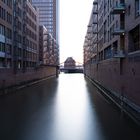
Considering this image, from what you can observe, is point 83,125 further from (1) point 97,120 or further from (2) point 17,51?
(2) point 17,51

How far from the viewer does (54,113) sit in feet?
81.1

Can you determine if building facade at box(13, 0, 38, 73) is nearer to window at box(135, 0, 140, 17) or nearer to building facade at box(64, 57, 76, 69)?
window at box(135, 0, 140, 17)

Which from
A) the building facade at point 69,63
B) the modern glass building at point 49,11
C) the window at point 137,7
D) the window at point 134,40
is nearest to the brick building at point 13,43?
the window at point 134,40

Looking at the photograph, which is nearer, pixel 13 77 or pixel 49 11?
pixel 13 77

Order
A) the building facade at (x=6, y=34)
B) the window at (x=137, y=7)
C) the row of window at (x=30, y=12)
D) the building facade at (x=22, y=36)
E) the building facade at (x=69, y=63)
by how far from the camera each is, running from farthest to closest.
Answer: the building facade at (x=69, y=63) → the row of window at (x=30, y=12) → the building facade at (x=22, y=36) → the building facade at (x=6, y=34) → the window at (x=137, y=7)

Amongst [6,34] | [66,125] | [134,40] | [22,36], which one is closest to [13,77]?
[6,34]

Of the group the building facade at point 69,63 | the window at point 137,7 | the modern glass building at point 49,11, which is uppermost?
the modern glass building at point 49,11

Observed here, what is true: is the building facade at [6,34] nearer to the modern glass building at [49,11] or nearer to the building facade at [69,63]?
the modern glass building at [49,11]

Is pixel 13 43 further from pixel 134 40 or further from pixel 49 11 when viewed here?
pixel 49 11

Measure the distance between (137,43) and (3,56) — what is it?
25.8 metres

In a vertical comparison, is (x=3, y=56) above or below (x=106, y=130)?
above

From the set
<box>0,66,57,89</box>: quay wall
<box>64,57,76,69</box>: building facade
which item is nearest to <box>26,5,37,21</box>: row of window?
<box>0,66,57,89</box>: quay wall

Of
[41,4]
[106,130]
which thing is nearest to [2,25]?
[106,130]

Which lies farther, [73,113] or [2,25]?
[2,25]
